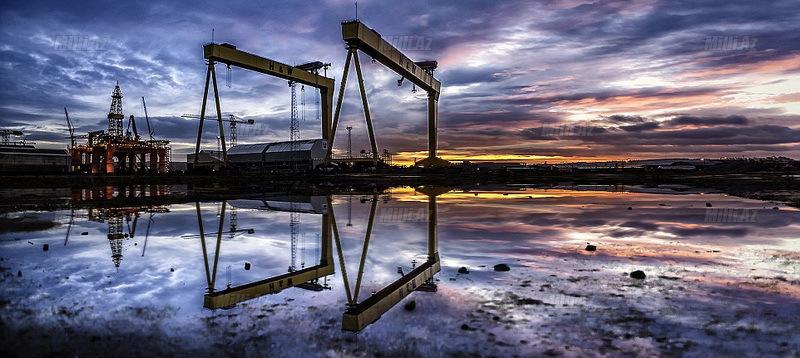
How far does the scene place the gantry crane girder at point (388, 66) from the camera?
27.1 m

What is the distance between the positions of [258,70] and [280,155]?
2278cm

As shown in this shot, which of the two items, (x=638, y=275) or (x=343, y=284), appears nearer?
(x=343, y=284)

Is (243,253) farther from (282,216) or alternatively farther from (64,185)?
(64,185)

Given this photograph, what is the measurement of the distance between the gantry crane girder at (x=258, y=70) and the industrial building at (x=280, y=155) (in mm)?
6895

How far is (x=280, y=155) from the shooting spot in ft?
185

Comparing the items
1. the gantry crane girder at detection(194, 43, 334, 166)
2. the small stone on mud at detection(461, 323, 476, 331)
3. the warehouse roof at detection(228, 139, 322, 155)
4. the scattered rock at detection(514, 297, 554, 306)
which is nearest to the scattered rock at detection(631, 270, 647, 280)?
the scattered rock at detection(514, 297, 554, 306)

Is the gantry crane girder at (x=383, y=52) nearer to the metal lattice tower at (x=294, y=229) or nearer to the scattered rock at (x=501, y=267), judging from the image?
the metal lattice tower at (x=294, y=229)

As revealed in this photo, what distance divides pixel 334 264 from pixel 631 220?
7041 millimetres

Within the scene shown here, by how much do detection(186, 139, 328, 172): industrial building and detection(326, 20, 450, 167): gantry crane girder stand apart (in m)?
14.0

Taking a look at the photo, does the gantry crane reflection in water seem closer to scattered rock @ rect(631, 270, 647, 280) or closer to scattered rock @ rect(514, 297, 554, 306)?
scattered rock @ rect(514, 297, 554, 306)

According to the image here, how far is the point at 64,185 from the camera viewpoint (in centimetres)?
2470

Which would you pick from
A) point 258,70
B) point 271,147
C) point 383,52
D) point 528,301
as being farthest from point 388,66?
point 271,147

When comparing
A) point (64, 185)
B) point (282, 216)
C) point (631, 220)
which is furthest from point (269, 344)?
point (64, 185)

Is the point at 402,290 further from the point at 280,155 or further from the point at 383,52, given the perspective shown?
the point at 280,155
